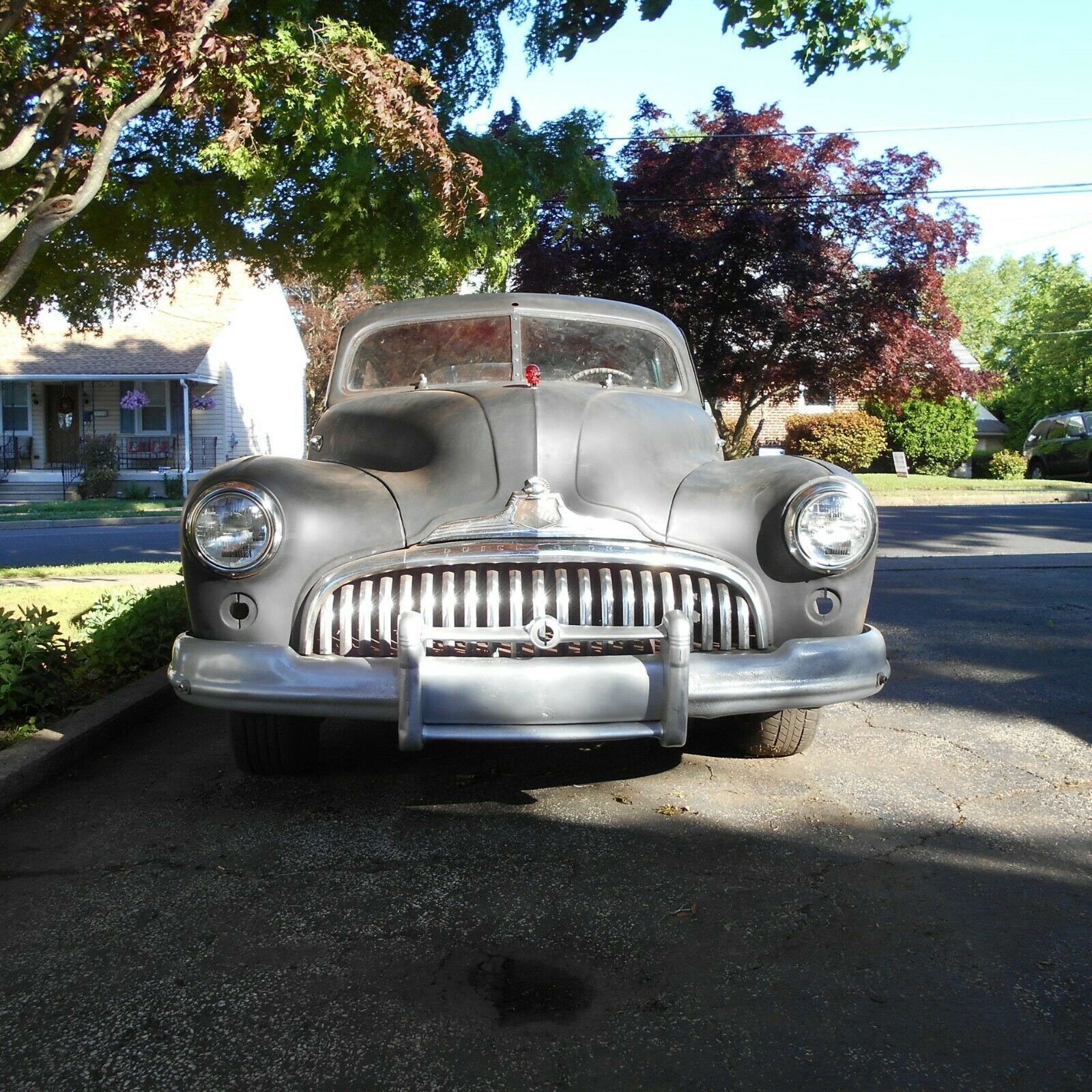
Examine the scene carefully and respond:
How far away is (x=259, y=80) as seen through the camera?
20.5 feet

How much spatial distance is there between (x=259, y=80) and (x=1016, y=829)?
5.48 meters

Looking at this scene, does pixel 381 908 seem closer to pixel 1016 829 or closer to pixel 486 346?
pixel 1016 829

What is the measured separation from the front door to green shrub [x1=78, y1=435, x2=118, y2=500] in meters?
2.83

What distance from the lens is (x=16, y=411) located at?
2670 cm

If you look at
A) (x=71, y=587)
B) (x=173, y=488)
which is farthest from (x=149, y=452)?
(x=71, y=587)

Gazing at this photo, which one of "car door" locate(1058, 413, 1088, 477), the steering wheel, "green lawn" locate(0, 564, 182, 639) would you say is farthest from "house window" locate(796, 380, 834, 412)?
the steering wheel

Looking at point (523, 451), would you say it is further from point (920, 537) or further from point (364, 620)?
point (920, 537)

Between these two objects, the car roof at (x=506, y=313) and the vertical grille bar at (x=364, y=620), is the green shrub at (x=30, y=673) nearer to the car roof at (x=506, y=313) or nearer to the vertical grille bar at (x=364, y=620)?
the car roof at (x=506, y=313)

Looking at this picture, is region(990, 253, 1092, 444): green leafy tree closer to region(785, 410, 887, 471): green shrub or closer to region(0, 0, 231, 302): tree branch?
region(785, 410, 887, 471): green shrub

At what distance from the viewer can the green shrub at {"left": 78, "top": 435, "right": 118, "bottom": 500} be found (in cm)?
2325

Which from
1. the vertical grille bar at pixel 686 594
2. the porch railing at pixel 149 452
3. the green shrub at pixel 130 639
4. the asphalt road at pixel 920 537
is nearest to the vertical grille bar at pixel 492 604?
the vertical grille bar at pixel 686 594

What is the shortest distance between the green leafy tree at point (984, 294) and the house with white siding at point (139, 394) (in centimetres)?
4651

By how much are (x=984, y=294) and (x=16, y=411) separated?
5952 centimetres

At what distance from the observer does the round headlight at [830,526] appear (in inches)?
136
